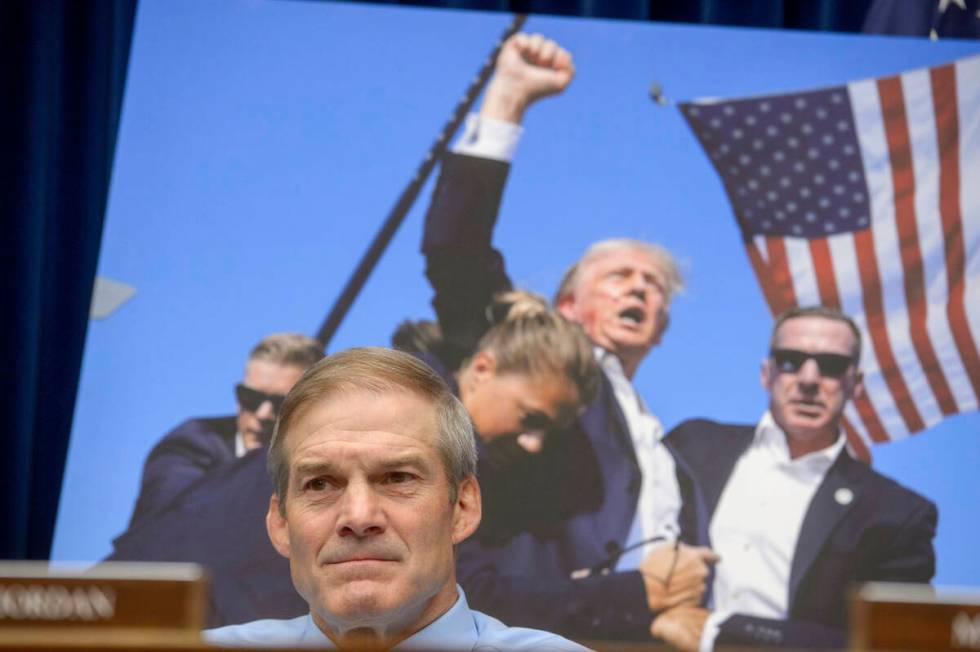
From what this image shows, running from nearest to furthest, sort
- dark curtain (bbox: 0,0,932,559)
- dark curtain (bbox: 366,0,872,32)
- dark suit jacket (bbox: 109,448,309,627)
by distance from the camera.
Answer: dark suit jacket (bbox: 109,448,309,627) < dark curtain (bbox: 0,0,932,559) < dark curtain (bbox: 366,0,872,32)

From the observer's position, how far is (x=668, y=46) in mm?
3559

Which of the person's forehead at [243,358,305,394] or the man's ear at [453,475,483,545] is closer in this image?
the man's ear at [453,475,483,545]

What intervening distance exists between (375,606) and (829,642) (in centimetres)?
192

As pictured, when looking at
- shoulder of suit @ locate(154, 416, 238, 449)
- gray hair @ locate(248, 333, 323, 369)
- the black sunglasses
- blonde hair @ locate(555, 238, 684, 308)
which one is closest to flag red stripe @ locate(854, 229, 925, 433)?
the black sunglasses

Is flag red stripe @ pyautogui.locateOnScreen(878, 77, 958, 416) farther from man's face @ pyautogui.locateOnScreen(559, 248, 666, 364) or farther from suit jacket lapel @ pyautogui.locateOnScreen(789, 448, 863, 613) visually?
man's face @ pyautogui.locateOnScreen(559, 248, 666, 364)

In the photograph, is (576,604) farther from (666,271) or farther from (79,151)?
(79,151)

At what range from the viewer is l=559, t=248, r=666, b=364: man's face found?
11.3ft

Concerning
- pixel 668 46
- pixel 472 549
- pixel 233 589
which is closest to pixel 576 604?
pixel 472 549

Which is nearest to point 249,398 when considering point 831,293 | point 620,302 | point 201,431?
point 201,431

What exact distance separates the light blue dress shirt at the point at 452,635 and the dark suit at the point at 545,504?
4.80 feet

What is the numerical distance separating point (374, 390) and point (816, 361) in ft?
6.36

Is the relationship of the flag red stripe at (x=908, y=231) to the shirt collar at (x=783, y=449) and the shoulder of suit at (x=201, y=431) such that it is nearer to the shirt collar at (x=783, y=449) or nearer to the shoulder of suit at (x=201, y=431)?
the shirt collar at (x=783, y=449)

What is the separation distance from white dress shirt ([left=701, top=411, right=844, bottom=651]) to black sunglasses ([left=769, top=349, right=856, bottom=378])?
0.15 m

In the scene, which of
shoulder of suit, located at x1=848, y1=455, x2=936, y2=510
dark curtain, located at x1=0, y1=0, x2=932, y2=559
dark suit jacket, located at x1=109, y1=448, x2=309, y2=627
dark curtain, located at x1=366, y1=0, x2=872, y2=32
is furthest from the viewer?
dark curtain, located at x1=366, y1=0, x2=872, y2=32
